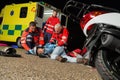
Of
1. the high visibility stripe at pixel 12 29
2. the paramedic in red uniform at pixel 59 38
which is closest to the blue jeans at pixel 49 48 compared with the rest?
the paramedic in red uniform at pixel 59 38

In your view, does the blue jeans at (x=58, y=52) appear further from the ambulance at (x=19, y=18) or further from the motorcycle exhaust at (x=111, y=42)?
the ambulance at (x=19, y=18)

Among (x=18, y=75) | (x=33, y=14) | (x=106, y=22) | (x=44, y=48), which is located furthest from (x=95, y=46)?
(x=33, y=14)

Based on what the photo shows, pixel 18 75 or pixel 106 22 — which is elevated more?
pixel 106 22

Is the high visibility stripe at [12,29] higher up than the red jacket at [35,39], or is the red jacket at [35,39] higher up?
the red jacket at [35,39]

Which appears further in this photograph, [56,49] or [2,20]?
[2,20]

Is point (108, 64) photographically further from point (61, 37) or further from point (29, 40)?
point (29, 40)

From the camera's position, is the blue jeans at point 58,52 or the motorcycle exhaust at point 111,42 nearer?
the motorcycle exhaust at point 111,42

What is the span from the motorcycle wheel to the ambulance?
7.99 metres

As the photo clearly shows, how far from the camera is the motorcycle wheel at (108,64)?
10.7 feet

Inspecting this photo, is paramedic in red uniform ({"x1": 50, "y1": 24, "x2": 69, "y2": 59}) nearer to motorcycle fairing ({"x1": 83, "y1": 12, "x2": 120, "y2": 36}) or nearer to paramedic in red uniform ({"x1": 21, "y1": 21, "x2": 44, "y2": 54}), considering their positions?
paramedic in red uniform ({"x1": 21, "y1": 21, "x2": 44, "y2": 54})

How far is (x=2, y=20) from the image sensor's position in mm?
13156

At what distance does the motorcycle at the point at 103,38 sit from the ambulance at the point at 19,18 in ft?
25.5

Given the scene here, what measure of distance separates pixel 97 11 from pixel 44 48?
13.7 ft

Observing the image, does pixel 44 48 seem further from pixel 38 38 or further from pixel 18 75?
pixel 18 75
